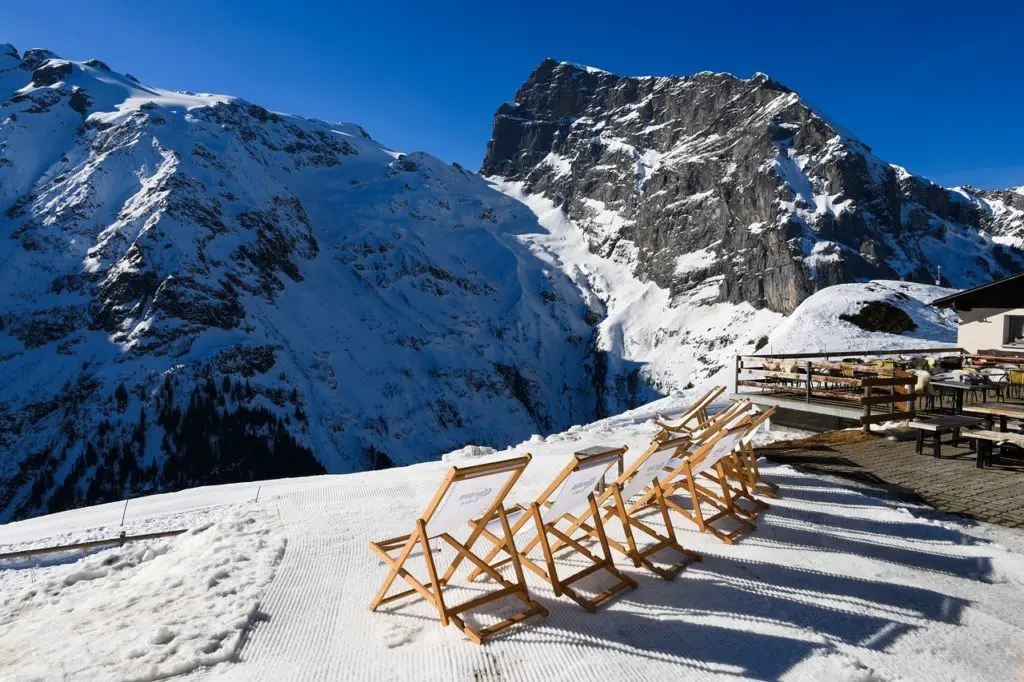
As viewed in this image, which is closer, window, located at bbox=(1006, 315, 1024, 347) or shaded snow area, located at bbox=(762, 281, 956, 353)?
window, located at bbox=(1006, 315, 1024, 347)

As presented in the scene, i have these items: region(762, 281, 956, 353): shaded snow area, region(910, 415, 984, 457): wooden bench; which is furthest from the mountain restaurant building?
region(910, 415, 984, 457): wooden bench

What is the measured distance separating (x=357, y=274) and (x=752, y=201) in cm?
7327

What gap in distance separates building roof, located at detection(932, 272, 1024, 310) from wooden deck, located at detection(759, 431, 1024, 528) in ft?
49.4

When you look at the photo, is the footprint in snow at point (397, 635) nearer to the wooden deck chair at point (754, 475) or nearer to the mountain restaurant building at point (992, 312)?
the wooden deck chair at point (754, 475)

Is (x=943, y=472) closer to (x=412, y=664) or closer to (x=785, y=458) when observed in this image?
(x=785, y=458)

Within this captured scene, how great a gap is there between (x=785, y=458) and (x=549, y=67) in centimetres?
19829

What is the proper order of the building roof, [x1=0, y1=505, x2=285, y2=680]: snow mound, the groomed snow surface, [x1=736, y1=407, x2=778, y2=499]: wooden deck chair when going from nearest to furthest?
1. the groomed snow surface
2. [x1=0, y1=505, x2=285, y2=680]: snow mound
3. [x1=736, y1=407, x2=778, y2=499]: wooden deck chair
4. the building roof

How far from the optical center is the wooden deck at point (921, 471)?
23.4 ft

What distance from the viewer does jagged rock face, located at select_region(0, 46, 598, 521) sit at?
72688mm

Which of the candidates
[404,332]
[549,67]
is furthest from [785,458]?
[549,67]

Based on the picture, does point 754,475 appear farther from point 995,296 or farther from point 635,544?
point 995,296

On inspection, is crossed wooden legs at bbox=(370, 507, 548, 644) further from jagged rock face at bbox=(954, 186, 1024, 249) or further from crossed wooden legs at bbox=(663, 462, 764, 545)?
jagged rock face at bbox=(954, 186, 1024, 249)

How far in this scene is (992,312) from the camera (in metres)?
22.3

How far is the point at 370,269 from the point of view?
365 feet
